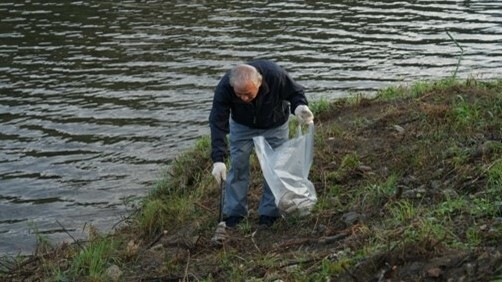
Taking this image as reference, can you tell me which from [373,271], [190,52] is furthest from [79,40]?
[373,271]

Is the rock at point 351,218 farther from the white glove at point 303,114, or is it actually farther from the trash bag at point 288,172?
the white glove at point 303,114

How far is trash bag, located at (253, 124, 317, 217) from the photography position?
22.5 feet

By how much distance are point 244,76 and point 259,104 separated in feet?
1.59

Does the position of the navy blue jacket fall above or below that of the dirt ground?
above

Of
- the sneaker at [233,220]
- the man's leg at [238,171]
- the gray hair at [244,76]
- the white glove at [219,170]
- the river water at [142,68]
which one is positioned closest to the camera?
the gray hair at [244,76]

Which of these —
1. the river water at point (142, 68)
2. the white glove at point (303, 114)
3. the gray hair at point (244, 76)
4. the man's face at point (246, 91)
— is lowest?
the river water at point (142, 68)

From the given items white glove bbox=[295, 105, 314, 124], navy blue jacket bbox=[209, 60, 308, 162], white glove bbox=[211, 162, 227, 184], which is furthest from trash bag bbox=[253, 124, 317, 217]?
white glove bbox=[211, 162, 227, 184]

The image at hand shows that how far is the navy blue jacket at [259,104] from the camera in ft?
22.4

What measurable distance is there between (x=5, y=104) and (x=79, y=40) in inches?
191

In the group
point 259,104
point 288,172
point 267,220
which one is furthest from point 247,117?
point 267,220

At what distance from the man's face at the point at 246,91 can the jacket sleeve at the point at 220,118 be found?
0.24 meters

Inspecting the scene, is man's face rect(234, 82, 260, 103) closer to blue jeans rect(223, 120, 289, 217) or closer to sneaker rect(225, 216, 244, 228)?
blue jeans rect(223, 120, 289, 217)

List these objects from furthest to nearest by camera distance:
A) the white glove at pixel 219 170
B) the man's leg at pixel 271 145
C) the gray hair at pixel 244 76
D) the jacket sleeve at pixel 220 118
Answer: the man's leg at pixel 271 145, the white glove at pixel 219 170, the jacket sleeve at pixel 220 118, the gray hair at pixel 244 76

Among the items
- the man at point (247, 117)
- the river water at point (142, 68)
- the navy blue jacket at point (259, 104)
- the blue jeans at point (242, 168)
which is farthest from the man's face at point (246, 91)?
the river water at point (142, 68)
